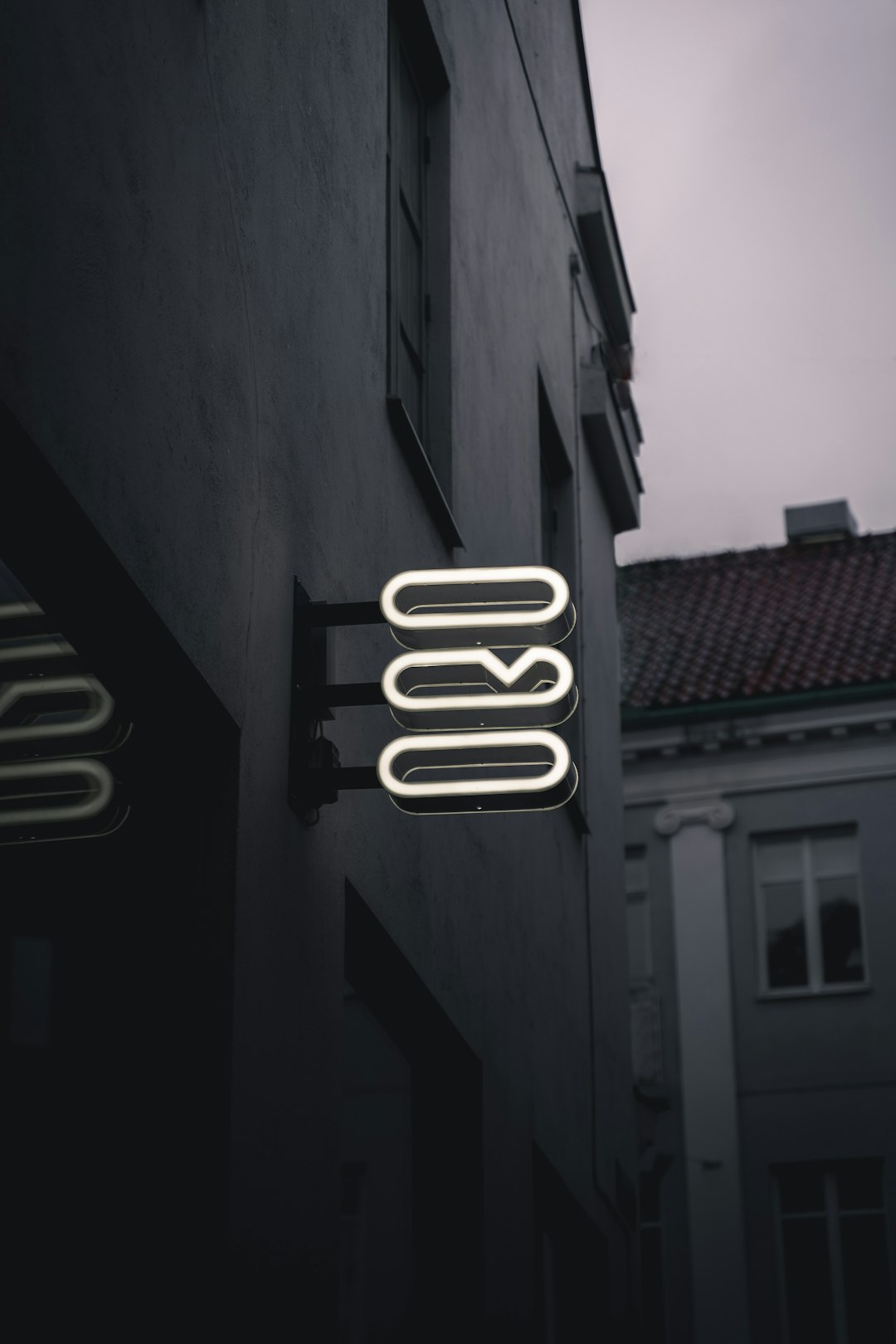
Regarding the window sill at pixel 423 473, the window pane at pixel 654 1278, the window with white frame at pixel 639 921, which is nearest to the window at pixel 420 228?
the window sill at pixel 423 473

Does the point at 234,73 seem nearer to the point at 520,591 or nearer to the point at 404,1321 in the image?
the point at 520,591

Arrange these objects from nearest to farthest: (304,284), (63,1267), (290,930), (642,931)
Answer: (63,1267), (290,930), (304,284), (642,931)

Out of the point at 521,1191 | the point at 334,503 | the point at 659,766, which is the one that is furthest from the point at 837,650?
the point at 334,503

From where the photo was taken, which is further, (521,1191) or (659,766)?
(659,766)

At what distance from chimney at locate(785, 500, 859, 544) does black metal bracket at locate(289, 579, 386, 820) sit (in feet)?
78.3

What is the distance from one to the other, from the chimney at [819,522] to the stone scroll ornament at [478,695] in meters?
24.0

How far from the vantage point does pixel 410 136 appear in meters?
9.01

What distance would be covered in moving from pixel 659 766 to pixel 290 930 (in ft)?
62.8

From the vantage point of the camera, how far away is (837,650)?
2444 centimetres

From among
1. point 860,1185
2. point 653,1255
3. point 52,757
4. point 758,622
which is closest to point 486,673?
point 52,757

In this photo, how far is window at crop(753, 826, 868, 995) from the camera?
22.8 meters

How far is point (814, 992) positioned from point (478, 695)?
18.3 meters

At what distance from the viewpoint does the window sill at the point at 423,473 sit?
7414mm

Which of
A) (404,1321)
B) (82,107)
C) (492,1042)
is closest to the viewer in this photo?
(82,107)
